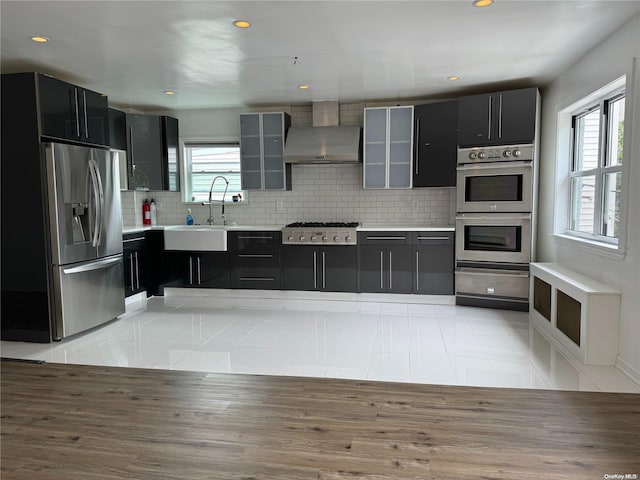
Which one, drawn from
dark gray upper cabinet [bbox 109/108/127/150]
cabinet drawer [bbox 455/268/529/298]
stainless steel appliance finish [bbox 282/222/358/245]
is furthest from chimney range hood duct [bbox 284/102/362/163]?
dark gray upper cabinet [bbox 109/108/127/150]

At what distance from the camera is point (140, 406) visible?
2840 millimetres

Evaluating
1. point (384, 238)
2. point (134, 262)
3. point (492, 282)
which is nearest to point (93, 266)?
point (134, 262)

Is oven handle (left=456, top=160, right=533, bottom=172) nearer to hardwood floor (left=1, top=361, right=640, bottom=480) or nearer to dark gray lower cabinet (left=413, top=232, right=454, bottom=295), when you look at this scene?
dark gray lower cabinet (left=413, top=232, right=454, bottom=295)

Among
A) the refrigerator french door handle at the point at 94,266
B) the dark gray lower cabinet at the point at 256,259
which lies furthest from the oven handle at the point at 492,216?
the refrigerator french door handle at the point at 94,266

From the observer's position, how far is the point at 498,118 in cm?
510

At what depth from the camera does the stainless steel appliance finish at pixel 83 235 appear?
402cm

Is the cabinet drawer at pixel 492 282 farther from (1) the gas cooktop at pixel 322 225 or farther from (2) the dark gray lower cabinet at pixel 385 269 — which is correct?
(1) the gas cooktop at pixel 322 225

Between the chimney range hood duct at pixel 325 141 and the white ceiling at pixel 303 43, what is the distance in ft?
1.77

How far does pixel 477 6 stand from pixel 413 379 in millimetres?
2550

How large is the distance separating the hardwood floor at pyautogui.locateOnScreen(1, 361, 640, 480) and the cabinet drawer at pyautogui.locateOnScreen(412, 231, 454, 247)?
2.64m

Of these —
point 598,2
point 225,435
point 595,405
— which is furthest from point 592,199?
point 225,435

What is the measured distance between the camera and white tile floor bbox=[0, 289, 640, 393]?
3.34 meters

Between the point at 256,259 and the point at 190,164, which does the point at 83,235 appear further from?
the point at 190,164

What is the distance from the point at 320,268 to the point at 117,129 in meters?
3.08
